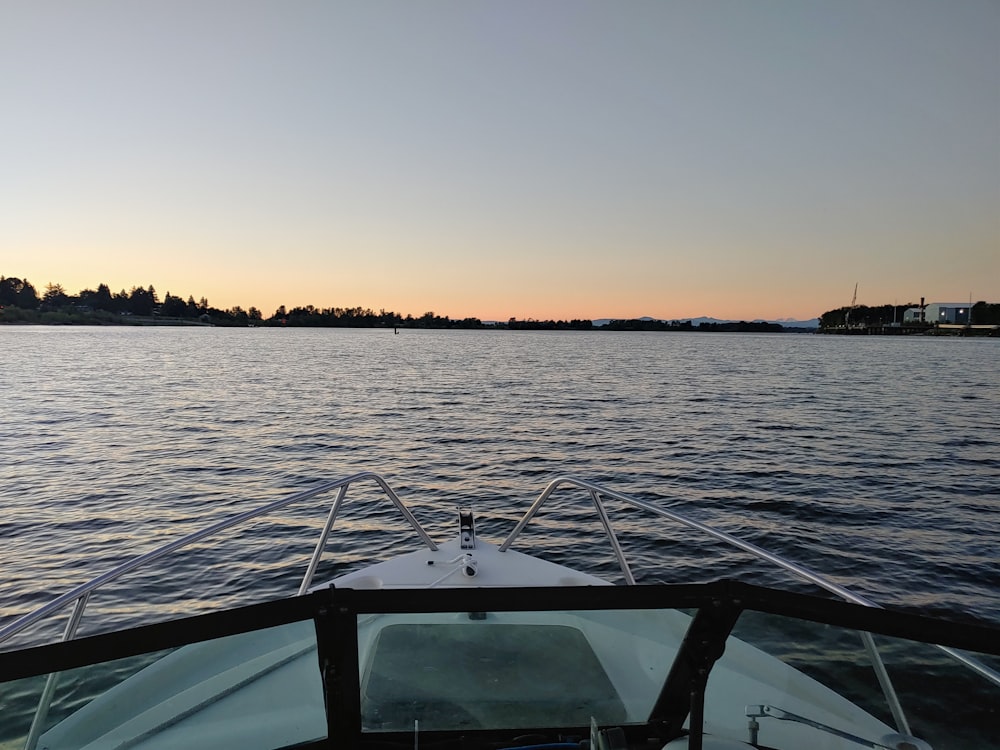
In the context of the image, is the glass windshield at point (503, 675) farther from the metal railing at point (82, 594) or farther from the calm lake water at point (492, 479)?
the calm lake water at point (492, 479)

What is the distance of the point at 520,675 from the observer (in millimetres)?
2832

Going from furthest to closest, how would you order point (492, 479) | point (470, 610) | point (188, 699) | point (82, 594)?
1. point (492, 479)
2. point (82, 594)
3. point (188, 699)
4. point (470, 610)

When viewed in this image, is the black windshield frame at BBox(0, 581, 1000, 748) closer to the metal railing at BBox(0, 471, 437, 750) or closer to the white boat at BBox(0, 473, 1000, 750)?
the white boat at BBox(0, 473, 1000, 750)

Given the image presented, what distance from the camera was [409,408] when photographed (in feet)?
107

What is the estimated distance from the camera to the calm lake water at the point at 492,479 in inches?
427

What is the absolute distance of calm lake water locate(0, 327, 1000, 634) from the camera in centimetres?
1084

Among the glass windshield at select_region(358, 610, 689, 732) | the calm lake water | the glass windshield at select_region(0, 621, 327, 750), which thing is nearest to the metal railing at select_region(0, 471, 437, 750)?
the glass windshield at select_region(0, 621, 327, 750)

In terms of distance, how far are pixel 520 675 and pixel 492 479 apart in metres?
14.8

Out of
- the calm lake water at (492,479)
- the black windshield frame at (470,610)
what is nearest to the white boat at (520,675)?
the black windshield frame at (470,610)

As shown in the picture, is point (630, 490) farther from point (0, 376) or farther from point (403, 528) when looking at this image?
point (0, 376)

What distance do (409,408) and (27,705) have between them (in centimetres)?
3078

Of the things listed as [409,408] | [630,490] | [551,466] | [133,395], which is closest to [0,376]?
[133,395]

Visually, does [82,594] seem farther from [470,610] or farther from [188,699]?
[470,610]

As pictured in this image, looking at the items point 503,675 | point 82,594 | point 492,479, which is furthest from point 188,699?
point 492,479
